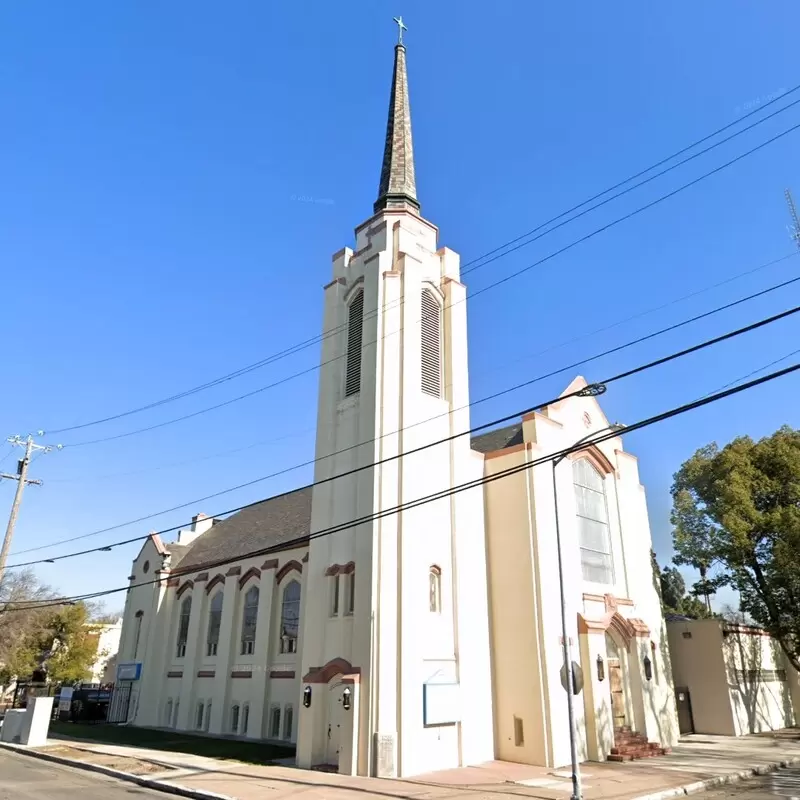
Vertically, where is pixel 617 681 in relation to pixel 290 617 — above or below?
below

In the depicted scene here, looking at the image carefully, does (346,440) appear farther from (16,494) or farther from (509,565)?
(16,494)

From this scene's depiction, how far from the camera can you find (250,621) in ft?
96.0

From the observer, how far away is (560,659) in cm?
2098

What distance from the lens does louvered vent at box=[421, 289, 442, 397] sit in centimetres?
2319

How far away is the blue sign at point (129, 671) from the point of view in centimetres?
3438

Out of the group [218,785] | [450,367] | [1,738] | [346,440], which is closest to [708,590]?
[450,367]

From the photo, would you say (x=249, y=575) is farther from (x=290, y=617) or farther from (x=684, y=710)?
(x=684, y=710)

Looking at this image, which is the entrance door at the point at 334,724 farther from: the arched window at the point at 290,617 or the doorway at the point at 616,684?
the doorway at the point at 616,684

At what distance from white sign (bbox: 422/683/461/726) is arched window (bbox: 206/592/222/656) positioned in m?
14.9

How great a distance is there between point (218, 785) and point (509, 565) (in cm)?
1085

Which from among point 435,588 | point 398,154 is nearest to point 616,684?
point 435,588

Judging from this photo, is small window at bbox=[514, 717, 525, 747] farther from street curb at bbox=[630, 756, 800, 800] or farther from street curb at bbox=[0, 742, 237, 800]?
street curb at bbox=[0, 742, 237, 800]

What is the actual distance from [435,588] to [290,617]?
353 inches

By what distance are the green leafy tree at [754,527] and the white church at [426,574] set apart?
3.34 metres
